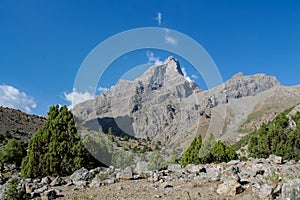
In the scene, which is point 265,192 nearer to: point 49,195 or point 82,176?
point 49,195

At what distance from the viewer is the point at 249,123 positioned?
15938 cm

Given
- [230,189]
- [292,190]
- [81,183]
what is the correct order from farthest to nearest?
[81,183] < [230,189] < [292,190]

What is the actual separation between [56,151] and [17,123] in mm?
50531

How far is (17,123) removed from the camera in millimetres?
64125

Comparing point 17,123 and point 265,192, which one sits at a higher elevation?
point 17,123

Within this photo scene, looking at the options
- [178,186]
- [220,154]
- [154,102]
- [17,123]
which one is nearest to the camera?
[178,186]

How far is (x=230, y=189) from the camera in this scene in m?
9.72

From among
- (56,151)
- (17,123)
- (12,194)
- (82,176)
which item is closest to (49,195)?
(12,194)

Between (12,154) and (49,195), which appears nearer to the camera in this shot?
(49,195)

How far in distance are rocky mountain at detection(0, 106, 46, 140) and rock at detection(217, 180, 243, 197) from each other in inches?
2051

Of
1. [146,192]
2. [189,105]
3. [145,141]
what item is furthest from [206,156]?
[145,141]

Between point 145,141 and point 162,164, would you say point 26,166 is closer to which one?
point 162,164

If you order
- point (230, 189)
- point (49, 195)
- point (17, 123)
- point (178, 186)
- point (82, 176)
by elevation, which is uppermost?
point (17, 123)

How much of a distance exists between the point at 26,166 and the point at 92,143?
747 cm
